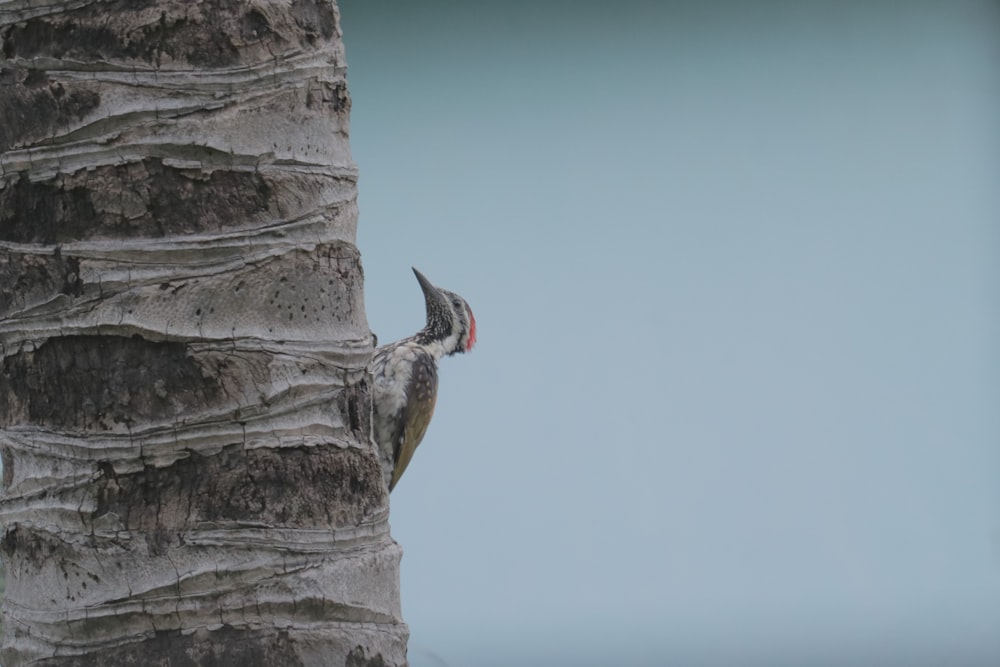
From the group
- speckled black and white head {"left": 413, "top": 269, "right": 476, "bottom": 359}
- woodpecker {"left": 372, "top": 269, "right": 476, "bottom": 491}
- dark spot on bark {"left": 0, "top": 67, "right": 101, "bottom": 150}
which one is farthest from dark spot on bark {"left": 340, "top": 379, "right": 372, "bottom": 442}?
speckled black and white head {"left": 413, "top": 269, "right": 476, "bottom": 359}

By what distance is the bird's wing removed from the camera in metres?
4.29

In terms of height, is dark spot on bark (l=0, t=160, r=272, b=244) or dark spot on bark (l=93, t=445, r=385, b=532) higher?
dark spot on bark (l=0, t=160, r=272, b=244)

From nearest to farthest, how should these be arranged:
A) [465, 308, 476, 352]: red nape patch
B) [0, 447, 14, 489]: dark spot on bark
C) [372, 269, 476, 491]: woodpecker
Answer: [0, 447, 14, 489]: dark spot on bark → [372, 269, 476, 491]: woodpecker → [465, 308, 476, 352]: red nape patch

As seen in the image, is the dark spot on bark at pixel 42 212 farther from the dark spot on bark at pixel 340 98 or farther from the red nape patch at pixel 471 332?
the red nape patch at pixel 471 332

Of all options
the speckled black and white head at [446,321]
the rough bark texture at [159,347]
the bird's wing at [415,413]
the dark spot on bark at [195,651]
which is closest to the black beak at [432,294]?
the speckled black and white head at [446,321]

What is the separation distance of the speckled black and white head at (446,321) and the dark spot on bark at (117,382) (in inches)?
111

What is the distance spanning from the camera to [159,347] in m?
2.00

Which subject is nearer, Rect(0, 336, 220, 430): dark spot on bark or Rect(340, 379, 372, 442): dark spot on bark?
Rect(0, 336, 220, 430): dark spot on bark

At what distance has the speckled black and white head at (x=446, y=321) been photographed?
485cm

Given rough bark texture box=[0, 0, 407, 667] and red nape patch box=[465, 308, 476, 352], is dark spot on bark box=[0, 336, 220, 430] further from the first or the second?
red nape patch box=[465, 308, 476, 352]

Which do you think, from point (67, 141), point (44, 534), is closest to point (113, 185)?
point (67, 141)

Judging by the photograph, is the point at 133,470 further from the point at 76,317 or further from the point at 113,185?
the point at 113,185

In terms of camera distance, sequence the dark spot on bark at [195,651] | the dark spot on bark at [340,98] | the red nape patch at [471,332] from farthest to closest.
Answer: the red nape patch at [471,332], the dark spot on bark at [340,98], the dark spot on bark at [195,651]

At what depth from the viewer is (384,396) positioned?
4320 mm
